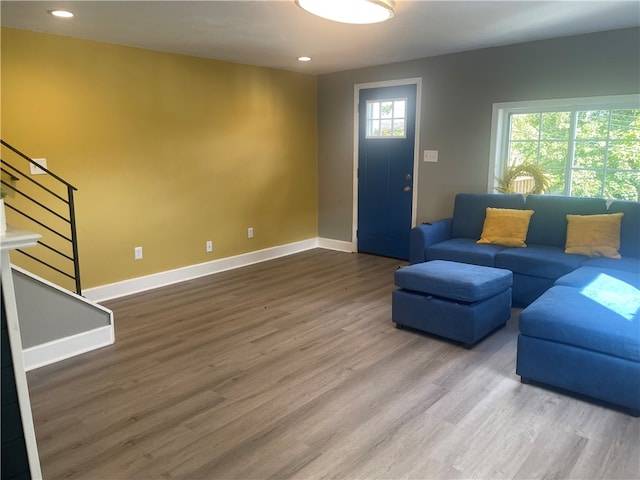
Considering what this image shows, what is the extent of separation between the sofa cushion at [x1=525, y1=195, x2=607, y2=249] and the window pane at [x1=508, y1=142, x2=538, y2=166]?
50 centimetres

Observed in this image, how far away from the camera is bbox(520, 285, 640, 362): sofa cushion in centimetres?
240

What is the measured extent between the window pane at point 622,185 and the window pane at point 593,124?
37cm

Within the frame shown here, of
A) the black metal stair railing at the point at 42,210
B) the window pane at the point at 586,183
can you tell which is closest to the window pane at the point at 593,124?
the window pane at the point at 586,183

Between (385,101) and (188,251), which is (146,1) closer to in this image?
(188,251)

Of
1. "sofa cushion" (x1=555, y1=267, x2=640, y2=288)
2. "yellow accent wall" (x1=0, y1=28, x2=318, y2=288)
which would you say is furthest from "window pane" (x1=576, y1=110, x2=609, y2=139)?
"yellow accent wall" (x1=0, y1=28, x2=318, y2=288)

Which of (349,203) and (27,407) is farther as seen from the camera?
(349,203)

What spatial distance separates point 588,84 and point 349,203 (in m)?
2.96

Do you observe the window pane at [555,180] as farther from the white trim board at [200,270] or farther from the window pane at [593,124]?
the white trim board at [200,270]

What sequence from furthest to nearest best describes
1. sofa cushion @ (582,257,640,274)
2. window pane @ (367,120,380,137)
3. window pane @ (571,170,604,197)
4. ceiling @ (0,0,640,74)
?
window pane @ (367,120,380,137), window pane @ (571,170,604,197), sofa cushion @ (582,257,640,274), ceiling @ (0,0,640,74)

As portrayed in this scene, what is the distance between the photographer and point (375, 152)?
5742 millimetres

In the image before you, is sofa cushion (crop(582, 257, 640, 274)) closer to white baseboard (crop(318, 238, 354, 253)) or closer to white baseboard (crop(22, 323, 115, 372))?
white baseboard (crop(318, 238, 354, 253))

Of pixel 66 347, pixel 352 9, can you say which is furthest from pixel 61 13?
pixel 66 347

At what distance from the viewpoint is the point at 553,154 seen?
14.8 feet

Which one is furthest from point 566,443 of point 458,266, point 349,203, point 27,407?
point 349,203
